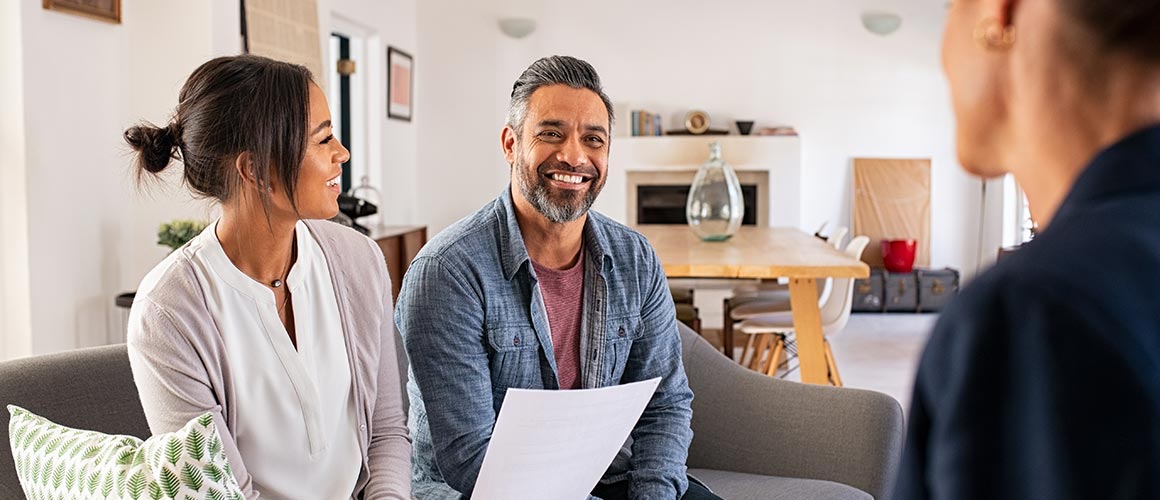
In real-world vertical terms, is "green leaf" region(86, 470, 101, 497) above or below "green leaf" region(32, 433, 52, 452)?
below

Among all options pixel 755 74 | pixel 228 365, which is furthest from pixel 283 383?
pixel 755 74

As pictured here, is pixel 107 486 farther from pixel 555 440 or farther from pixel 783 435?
pixel 783 435

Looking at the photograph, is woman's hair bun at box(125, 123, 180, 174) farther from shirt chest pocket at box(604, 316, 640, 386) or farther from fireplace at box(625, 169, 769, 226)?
fireplace at box(625, 169, 769, 226)

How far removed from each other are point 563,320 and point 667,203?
6.48 meters

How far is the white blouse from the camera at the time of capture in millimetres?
1630

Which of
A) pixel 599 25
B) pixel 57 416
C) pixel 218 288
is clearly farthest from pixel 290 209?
pixel 599 25

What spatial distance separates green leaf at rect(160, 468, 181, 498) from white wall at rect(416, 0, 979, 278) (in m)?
7.14

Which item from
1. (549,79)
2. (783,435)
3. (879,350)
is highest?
(549,79)

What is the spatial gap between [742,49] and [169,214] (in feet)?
16.7

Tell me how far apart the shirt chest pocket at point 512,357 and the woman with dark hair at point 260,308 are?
0.25 metres

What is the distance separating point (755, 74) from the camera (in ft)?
27.7

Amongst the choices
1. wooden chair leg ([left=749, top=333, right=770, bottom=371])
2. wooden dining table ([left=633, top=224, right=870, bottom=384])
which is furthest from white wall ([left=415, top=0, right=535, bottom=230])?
wooden dining table ([left=633, top=224, right=870, bottom=384])

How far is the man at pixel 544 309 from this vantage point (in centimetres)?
191

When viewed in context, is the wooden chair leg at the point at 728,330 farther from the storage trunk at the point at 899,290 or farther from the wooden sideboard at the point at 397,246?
the storage trunk at the point at 899,290
